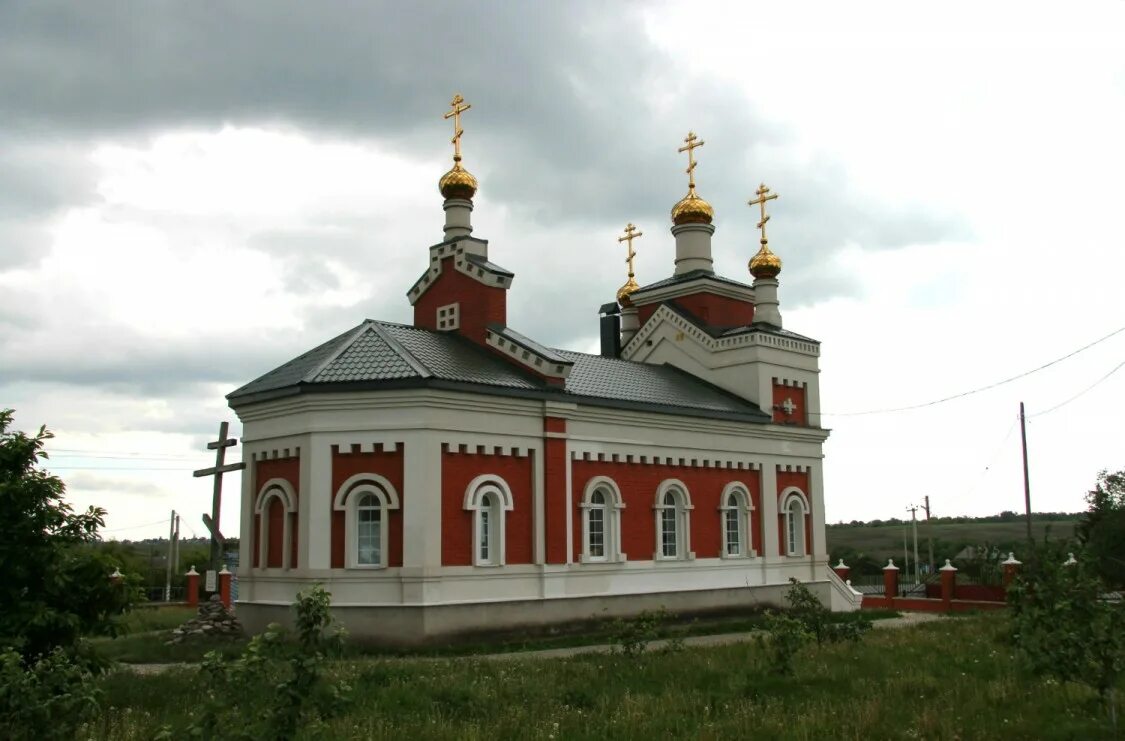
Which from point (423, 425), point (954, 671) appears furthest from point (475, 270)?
point (954, 671)

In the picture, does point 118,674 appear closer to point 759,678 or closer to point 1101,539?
point 759,678

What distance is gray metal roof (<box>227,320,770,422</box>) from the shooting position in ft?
62.3

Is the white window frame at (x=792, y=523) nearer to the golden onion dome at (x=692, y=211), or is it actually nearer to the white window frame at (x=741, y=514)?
the white window frame at (x=741, y=514)

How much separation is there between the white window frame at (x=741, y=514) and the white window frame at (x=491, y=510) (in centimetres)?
718

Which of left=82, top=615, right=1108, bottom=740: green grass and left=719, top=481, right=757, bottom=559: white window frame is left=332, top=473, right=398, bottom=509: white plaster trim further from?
left=719, top=481, right=757, bottom=559: white window frame

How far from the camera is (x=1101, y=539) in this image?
36969 millimetres

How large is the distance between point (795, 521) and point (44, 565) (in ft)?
67.4

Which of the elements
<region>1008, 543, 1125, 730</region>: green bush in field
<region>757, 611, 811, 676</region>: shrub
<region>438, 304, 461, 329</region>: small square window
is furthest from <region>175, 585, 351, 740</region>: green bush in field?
<region>438, 304, 461, 329</region>: small square window

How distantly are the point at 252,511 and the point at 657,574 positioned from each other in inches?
346

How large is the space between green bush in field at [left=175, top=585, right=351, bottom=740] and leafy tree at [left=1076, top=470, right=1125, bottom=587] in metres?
27.6

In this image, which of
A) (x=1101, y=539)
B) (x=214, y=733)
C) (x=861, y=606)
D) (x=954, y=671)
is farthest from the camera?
(x=1101, y=539)

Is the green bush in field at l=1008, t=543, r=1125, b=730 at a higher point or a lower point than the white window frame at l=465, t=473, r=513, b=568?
lower

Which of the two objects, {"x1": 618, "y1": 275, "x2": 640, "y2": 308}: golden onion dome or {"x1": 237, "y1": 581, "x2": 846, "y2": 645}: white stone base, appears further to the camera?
{"x1": 618, "y1": 275, "x2": 640, "y2": 308}: golden onion dome

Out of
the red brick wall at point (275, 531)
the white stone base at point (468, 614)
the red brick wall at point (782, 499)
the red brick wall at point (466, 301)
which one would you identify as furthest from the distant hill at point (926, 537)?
the red brick wall at point (275, 531)
